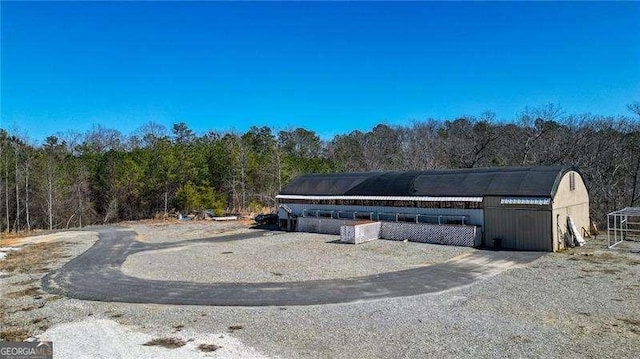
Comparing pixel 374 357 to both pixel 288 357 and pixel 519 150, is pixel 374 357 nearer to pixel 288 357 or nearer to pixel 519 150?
pixel 288 357

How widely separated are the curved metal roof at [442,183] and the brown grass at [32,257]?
17.0 meters

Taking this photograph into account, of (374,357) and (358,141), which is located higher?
(358,141)

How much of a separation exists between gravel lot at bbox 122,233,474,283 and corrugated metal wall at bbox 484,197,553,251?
2.11 metres

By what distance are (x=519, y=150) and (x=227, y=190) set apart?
104 ft

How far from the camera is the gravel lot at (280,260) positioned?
59.2 feet

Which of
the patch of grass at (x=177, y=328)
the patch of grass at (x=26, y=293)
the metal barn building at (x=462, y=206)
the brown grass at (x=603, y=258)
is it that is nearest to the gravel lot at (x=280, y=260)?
the metal barn building at (x=462, y=206)

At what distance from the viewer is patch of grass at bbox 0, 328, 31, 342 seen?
36.7 feet

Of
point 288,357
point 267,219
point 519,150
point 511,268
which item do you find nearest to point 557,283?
point 511,268

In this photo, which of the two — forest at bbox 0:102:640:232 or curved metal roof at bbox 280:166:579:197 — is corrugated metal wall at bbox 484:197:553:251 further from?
forest at bbox 0:102:640:232

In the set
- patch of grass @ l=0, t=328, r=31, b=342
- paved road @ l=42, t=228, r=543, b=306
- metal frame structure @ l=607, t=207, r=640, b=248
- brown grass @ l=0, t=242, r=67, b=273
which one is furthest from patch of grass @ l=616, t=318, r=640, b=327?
brown grass @ l=0, t=242, r=67, b=273

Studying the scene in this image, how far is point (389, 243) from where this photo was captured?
25.8 meters

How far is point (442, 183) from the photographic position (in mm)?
27531

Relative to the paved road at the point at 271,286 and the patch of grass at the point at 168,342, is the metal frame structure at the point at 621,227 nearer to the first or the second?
the paved road at the point at 271,286

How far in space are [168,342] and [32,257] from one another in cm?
1733
